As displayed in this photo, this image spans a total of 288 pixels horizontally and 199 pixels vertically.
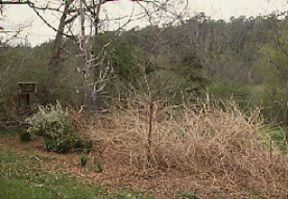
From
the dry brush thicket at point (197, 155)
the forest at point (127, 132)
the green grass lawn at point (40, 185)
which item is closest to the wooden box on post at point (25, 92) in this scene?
the forest at point (127, 132)

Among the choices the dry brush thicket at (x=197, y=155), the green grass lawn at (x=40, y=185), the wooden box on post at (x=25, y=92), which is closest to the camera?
the green grass lawn at (x=40, y=185)

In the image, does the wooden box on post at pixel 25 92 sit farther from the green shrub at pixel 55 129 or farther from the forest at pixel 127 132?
the green shrub at pixel 55 129

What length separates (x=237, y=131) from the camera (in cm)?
948

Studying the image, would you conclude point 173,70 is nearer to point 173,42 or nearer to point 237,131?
point 173,42

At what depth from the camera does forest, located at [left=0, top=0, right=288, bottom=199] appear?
8195mm

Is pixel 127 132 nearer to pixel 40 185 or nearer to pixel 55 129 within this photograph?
pixel 55 129

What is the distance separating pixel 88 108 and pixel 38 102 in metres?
3.49

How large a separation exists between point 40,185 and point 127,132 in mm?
3164

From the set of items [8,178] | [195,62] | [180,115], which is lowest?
[8,178]

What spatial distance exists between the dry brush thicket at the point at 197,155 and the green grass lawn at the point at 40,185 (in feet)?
3.00

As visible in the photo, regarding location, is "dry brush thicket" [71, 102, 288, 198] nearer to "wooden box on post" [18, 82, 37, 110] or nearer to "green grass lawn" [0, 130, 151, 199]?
"green grass lawn" [0, 130, 151, 199]

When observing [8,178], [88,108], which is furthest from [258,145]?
[88,108]

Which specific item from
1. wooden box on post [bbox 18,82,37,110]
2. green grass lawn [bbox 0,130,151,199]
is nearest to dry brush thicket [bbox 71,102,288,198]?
green grass lawn [bbox 0,130,151,199]

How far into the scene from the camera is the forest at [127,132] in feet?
26.9
